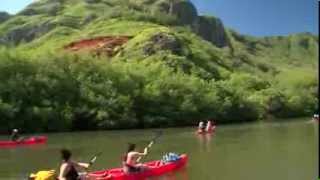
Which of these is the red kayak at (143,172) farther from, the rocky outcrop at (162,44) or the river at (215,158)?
the rocky outcrop at (162,44)

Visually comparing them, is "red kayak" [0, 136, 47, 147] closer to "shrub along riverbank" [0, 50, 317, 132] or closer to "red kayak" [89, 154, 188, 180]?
"shrub along riverbank" [0, 50, 317, 132]

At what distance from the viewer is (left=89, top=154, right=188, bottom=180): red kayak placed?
2579 centimetres

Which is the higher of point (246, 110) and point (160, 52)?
point (160, 52)

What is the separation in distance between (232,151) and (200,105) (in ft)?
188

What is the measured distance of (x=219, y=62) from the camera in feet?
521

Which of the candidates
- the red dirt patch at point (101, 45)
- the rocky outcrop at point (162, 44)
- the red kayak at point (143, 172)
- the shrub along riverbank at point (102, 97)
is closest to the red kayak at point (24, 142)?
the shrub along riverbank at point (102, 97)

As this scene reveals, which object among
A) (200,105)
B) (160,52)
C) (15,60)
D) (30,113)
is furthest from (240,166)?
(160,52)

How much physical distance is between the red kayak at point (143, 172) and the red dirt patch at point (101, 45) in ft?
353

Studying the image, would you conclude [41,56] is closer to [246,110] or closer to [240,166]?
[246,110]

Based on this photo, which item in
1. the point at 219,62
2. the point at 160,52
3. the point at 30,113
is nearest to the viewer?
the point at 30,113

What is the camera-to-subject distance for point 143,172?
2736cm

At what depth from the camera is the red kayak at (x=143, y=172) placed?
2579cm

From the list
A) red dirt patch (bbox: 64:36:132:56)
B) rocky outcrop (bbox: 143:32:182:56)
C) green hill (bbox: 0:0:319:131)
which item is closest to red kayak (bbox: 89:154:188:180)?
green hill (bbox: 0:0:319:131)

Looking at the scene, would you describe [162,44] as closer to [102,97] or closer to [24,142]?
[102,97]
